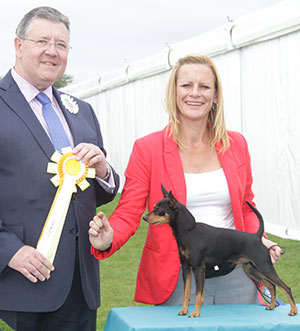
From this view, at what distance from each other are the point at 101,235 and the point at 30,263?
0.94 ft

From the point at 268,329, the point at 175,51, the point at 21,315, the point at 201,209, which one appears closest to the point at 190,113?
the point at 201,209

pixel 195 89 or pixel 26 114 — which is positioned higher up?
pixel 195 89

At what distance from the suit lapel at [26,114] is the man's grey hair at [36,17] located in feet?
0.76

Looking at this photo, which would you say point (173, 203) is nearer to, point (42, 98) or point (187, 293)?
point (187, 293)

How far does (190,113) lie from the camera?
2.38 m

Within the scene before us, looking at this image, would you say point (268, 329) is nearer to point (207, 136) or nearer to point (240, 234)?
point (240, 234)

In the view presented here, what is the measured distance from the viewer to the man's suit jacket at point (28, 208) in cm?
208

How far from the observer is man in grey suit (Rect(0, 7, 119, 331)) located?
208cm

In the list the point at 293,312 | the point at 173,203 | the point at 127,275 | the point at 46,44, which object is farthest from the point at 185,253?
the point at 127,275

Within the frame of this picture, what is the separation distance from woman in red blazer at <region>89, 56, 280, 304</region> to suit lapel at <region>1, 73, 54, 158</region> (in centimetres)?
40

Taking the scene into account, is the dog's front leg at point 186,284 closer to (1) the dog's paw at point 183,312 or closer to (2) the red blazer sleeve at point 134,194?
(1) the dog's paw at point 183,312

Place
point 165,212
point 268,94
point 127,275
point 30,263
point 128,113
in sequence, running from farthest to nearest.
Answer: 1. point 128,113
2. point 268,94
3. point 127,275
4. point 165,212
5. point 30,263

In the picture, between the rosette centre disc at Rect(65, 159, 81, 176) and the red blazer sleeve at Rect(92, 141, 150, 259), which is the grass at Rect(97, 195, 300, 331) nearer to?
the red blazer sleeve at Rect(92, 141, 150, 259)

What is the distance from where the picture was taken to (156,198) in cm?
234
